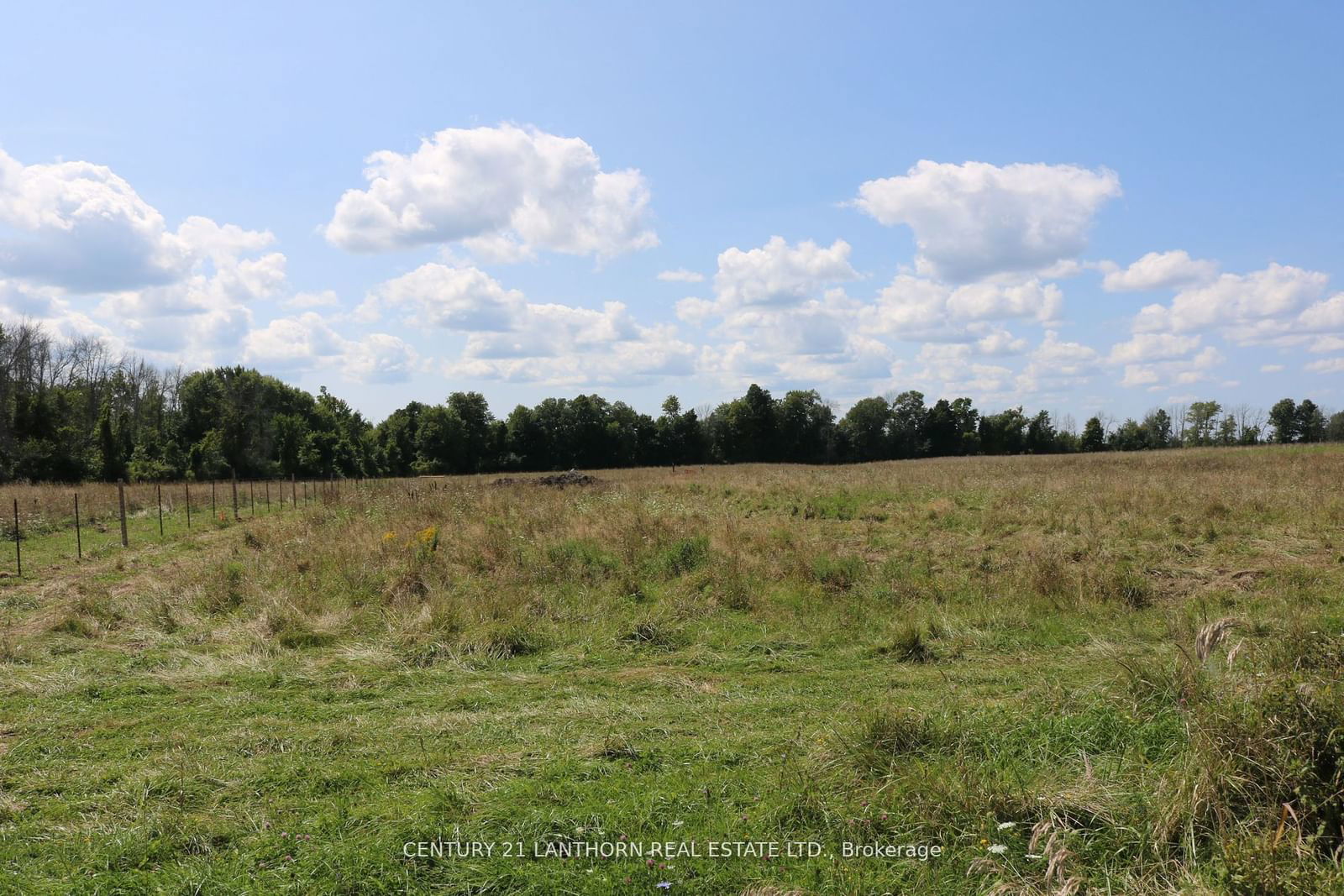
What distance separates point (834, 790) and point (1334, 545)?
12237 mm

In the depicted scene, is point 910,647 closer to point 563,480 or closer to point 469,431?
point 563,480

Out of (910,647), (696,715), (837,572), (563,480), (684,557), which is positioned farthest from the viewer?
(563,480)

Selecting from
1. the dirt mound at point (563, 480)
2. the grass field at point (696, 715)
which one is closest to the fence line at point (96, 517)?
the grass field at point (696, 715)

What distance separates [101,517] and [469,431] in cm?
4784

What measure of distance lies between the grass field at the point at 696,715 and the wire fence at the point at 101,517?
4.31 meters

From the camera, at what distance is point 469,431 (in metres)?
72.6

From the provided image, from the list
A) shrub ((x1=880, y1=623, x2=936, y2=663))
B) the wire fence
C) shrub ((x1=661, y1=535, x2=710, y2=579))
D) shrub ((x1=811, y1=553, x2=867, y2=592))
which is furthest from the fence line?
shrub ((x1=880, y1=623, x2=936, y2=663))

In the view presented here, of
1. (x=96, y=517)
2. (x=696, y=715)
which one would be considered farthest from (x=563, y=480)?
(x=696, y=715)

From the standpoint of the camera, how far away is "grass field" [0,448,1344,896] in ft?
12.2

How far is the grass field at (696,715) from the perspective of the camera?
12.2ft

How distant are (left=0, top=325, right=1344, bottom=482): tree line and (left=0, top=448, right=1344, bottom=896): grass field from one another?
48.6 metres

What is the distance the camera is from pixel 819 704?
20.8ft

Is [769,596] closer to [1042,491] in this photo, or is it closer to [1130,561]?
[1130,561]

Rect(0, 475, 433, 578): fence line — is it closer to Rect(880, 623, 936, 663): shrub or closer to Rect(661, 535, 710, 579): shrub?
Rect(661, 535, 710, 579): shrub
